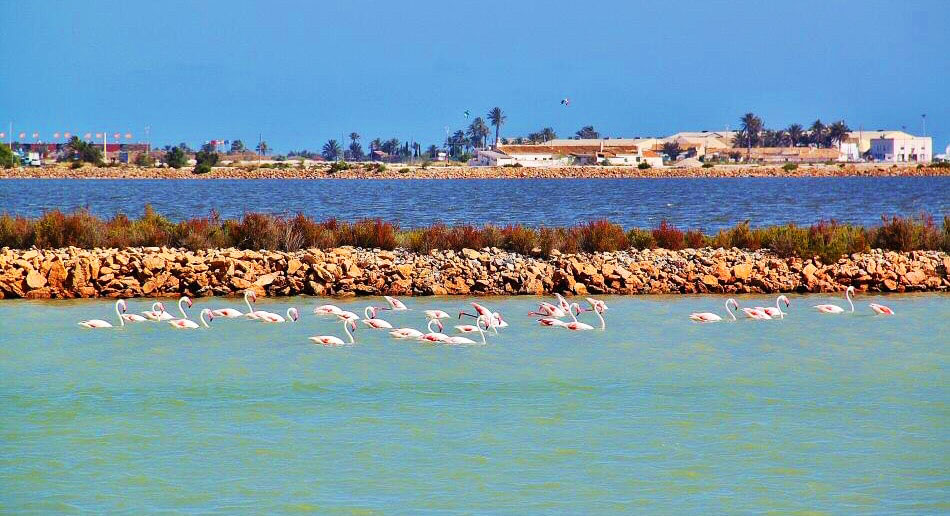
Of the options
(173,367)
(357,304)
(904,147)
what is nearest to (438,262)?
(357,304)

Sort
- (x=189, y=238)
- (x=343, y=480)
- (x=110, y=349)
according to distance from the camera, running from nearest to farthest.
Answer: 1. (x=343, y=480)
2. (x=110, y=349)
3. (x=189, y=238)

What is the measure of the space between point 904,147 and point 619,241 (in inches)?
6981

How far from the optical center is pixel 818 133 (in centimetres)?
19712

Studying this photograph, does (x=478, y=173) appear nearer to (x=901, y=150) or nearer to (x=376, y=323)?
(x=901, y=150)

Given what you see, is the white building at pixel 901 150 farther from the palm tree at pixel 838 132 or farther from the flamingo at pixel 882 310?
the flamingo at pixel 882 310

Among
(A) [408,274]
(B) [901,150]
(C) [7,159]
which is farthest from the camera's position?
(B) [901,150]

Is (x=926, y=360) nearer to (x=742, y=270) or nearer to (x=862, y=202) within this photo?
(x=742, y=270)

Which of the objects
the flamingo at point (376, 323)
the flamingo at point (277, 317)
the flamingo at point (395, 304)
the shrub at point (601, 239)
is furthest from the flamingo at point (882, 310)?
the flamingo at point (277, 317)

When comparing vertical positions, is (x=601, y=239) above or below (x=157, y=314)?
above

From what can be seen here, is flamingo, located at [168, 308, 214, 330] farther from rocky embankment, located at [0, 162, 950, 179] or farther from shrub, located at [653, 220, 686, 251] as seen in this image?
rocky embankment, located at [0, 162, 950, 179]

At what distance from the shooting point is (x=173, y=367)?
41.4ft

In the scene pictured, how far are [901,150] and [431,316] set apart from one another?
601 feet

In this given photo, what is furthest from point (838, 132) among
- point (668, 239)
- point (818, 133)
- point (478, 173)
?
point (668, 239)

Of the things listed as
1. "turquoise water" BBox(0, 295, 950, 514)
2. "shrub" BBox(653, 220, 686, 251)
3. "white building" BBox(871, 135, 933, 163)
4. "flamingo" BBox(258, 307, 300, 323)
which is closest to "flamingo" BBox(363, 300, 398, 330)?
"turquoise water" BBox(0, 295, 950, 514)
